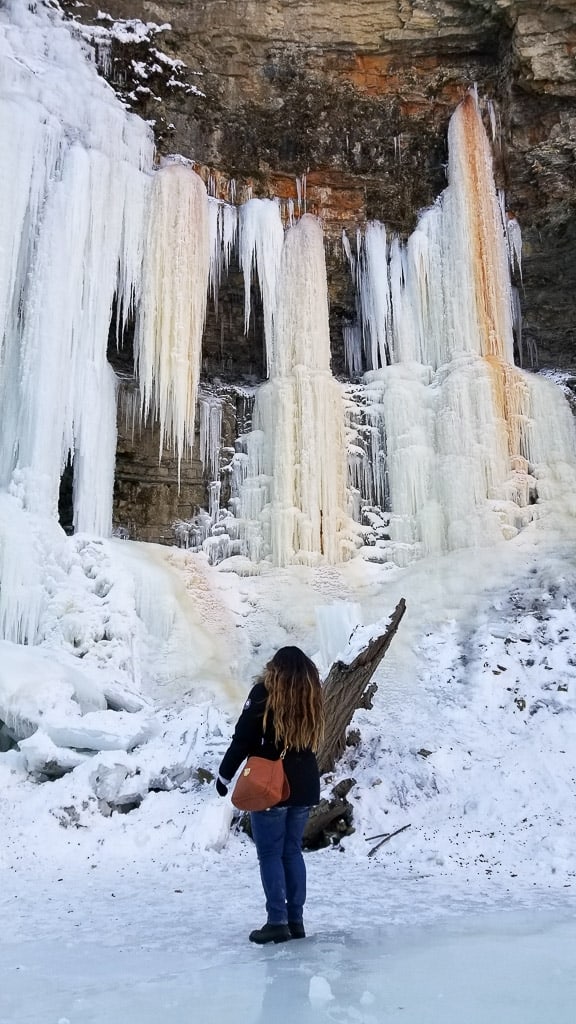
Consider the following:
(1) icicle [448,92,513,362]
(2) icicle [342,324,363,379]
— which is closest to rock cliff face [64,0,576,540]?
(1) icicle [448,92,513,362]

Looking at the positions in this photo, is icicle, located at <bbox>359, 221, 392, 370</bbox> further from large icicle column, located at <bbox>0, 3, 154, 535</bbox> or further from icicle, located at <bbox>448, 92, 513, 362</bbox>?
large icicle column, located at <bbox>0, 3, 154, 535</bbox>

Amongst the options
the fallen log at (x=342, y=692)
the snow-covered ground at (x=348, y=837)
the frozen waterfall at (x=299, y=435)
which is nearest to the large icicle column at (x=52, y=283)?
the snow-covered ground at (x=348, y=837)

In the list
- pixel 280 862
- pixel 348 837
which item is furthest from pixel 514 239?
pixel 280 862

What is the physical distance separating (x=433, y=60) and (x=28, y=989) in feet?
57.7

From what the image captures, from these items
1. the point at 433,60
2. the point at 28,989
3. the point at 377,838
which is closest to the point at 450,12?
the point at 433,60

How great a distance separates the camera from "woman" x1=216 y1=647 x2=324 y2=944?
357 centimetres

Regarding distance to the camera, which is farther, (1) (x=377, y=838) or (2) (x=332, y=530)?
(2) (x=332, y=530)

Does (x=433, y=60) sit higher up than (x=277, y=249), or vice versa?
(x=433, y=60)

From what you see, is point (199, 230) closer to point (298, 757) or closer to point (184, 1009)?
point (298, 757)

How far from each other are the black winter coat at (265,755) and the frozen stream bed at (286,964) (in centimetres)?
62

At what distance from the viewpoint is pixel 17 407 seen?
1212 cm

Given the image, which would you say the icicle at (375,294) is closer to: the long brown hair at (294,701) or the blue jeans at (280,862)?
the long brown hair at (294,701)

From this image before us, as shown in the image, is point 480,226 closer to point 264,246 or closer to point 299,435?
point 264,246

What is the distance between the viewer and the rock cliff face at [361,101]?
1522cm
